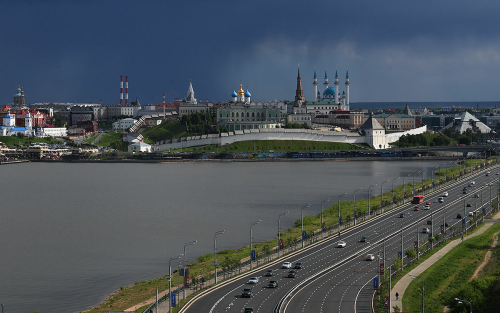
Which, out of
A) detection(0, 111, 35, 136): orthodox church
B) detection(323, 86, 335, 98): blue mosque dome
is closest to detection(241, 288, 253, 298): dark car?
detection(0, 111, 35, 136): orthodox church

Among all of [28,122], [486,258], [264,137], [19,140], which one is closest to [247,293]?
[486,258]

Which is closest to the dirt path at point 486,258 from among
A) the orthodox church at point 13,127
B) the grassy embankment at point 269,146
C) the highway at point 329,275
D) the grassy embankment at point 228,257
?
the highway at point 329,275

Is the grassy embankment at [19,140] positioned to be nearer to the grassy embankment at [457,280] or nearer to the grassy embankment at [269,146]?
the grassy embankment at [269,146]

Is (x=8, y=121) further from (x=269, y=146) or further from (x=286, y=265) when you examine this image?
(x=286, y=265)

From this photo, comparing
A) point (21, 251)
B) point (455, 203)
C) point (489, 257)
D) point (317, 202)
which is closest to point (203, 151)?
point (317, 202)

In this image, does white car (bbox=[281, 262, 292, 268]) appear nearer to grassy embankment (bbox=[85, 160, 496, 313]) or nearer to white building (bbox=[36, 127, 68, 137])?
grassy embankment (bbox=[85, 160, 496, 313])

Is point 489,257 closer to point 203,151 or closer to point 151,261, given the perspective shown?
point 151,261
